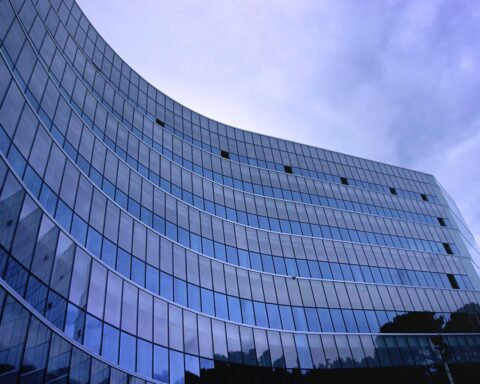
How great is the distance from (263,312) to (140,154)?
18789 mm

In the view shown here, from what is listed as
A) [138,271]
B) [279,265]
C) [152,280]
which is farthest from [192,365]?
[279,265]

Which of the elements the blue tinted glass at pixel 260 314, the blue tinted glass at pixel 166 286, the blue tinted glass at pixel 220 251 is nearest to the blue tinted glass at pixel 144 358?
the blue tinted glass at pixel 166 286

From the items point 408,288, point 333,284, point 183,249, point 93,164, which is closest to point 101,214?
point 93,164

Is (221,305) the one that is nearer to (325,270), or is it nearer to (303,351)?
(303,351)

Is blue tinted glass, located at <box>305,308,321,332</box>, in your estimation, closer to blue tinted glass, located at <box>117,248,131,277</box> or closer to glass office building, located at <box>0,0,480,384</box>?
glass office building, located at <box>0,0,480,384</box>

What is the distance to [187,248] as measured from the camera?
33.8 metres

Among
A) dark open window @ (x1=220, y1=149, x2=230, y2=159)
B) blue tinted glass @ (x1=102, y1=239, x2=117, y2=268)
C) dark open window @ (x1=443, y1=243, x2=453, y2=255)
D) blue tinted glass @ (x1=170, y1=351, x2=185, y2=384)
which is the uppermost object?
dark open window @ (x1=220, y1=149, x2=230, y2=159)

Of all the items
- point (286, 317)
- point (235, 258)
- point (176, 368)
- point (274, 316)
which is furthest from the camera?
point (235, 258)

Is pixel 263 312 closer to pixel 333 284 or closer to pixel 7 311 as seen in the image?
pixel 333 284

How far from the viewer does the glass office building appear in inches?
757

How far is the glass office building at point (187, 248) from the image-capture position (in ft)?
63.1

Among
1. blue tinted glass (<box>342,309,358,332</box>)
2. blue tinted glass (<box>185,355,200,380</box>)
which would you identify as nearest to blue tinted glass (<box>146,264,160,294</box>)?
blue tinted glass (<box>185,355,200,380</box>)

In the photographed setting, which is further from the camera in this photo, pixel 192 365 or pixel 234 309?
pixel 234 309

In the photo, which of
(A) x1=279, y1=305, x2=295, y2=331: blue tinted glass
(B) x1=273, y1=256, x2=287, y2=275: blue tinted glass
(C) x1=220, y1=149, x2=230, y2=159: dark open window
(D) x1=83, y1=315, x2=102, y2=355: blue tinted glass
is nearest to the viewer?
(D) x1=83, y1=315, x2=102, y2=355: blue tinted glass
